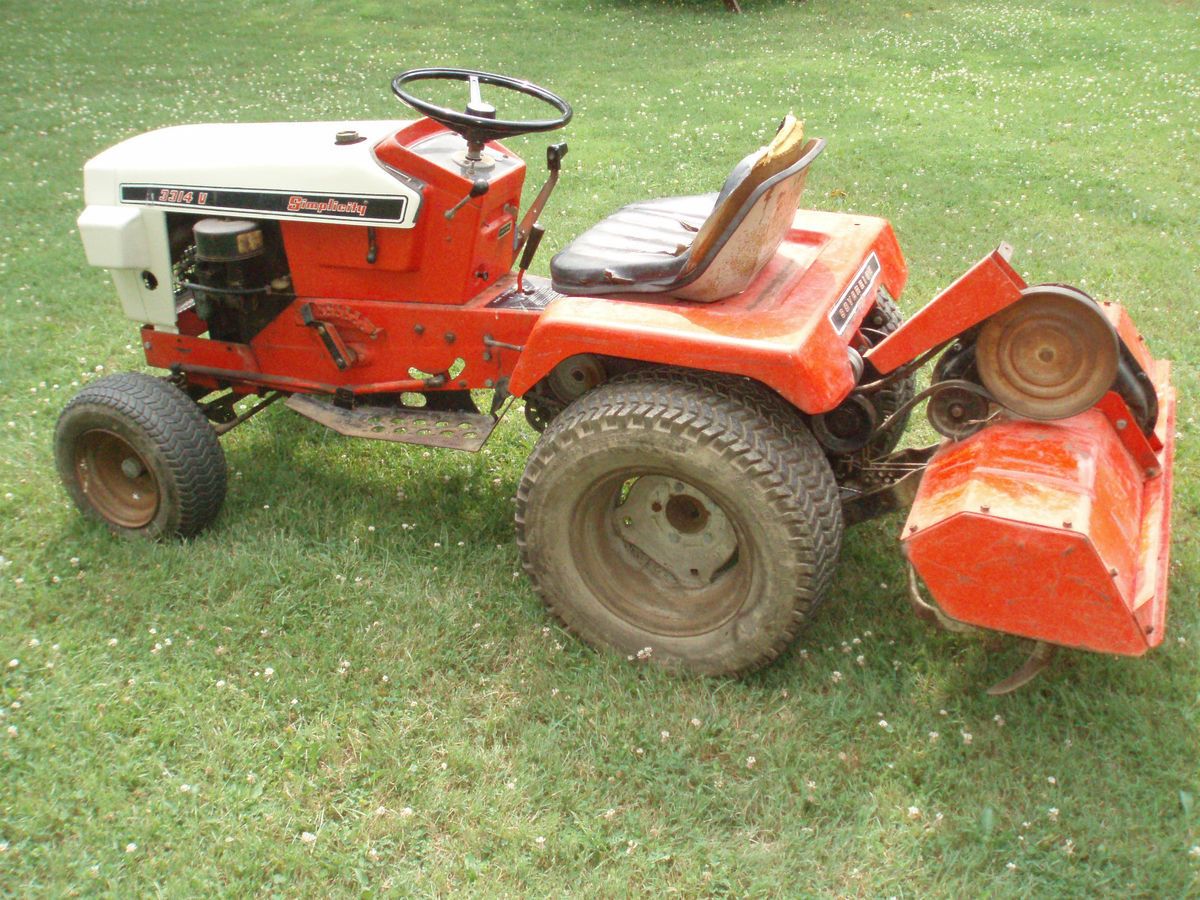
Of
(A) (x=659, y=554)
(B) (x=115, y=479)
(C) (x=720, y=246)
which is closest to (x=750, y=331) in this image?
(C) (x=720, y=246)

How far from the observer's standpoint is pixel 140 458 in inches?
136

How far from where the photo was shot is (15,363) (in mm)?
4648

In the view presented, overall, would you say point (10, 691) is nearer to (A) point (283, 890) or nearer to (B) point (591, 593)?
(A) point (283, 890)

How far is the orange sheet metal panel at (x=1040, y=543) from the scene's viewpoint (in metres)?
2.27

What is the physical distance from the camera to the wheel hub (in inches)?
115

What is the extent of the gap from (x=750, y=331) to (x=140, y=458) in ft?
6.91

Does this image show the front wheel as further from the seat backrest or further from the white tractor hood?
the white tractor hood

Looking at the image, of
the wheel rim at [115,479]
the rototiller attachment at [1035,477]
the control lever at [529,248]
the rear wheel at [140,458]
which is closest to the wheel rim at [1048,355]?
the rototiller attachment at [1035,477]

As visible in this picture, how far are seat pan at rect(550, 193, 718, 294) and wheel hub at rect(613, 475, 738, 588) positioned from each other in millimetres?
560

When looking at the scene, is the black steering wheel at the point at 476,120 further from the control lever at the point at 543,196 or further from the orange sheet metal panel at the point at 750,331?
the orange sheet metal panel at the point at 750,331

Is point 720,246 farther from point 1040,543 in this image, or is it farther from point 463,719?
point 463,719

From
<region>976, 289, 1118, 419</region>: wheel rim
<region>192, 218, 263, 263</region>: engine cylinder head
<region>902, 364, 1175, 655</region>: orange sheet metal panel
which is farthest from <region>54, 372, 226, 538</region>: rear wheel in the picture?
<region>976, 289, 1118, 419</region>: wheel rim

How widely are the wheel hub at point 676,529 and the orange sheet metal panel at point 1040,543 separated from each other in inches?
23.9

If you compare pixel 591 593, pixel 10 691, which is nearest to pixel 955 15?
pixel 591 593
